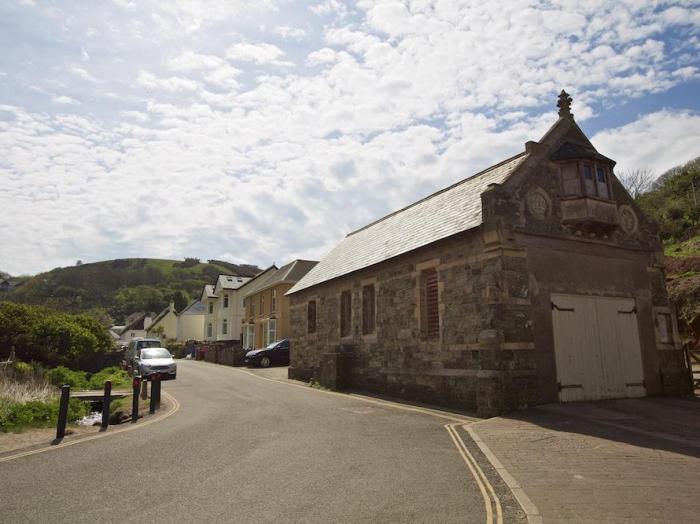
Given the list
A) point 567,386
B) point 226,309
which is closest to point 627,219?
point 567,386

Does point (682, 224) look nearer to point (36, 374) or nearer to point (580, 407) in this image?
point (580, 407)

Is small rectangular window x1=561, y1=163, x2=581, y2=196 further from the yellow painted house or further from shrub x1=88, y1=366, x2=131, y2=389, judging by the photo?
the yellow painted house

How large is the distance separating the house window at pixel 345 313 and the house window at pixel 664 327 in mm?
11128

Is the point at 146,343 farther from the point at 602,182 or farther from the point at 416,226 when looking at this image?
the point at 602,182

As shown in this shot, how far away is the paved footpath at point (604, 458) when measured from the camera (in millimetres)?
5398

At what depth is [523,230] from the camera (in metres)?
13.1

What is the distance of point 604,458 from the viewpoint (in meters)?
7.55

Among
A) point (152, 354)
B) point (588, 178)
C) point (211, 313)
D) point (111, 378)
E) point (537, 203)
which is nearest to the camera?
point (537, 203)

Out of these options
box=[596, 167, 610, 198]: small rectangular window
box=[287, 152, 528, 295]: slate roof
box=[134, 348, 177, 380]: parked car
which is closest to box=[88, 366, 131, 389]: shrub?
box=[134, 348, 177, 380]: parked car

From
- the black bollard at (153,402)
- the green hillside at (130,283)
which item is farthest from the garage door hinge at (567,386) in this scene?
the green hillside at (130,283)

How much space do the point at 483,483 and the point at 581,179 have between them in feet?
35.6

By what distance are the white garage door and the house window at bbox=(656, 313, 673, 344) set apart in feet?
3.94

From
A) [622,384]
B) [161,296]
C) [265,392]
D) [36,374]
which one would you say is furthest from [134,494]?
[161,296]

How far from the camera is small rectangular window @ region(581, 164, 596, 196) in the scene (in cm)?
1435
